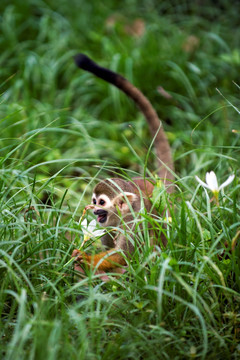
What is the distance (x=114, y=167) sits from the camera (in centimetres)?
296

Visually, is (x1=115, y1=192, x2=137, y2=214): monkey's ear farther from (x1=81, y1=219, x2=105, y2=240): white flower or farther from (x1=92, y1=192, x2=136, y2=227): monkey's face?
(x1=81, y1=219, x2=105, y2=240): white flower

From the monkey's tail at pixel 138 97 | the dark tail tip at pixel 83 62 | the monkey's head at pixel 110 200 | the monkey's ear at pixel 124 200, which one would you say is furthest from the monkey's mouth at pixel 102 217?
the dark tail tip at pixel 83 62

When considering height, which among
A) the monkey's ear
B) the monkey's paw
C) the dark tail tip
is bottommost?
the monkey's ear

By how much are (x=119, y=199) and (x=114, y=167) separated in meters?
0.48

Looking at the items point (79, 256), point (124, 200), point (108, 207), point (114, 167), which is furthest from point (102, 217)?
point (79, 256)

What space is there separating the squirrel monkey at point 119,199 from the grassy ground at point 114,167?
15 centimetres

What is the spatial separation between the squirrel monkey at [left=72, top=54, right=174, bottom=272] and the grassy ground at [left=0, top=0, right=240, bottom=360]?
0.50 feet

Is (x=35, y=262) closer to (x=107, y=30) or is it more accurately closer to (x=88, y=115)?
(x=88, y=115)

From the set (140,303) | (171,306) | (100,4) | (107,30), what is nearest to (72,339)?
(140,303)

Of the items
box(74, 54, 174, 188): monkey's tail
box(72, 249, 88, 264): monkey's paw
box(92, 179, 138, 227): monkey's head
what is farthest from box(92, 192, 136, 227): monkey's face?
box(72, 249, 88, 264): monkey's paw

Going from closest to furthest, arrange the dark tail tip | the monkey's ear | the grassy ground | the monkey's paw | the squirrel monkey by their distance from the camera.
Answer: the grassy ground < the monkey's paw < the squirrel monkey < the monkey's ear < the dark tail tip

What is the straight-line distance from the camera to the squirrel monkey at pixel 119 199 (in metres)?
2.91

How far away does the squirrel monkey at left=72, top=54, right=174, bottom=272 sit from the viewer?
9.54 feet

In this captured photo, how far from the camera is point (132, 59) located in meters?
5.78
